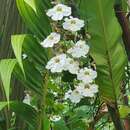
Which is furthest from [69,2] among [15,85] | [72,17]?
[15,85]

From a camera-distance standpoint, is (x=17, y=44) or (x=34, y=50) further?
(x=34, y=50)

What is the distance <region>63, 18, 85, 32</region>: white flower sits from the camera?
0.98 metres

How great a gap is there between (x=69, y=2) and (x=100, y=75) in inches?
8.2

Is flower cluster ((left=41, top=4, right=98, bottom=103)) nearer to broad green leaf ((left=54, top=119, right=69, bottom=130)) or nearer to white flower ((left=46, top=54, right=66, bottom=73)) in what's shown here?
white flower ((left=46, top=54, right=66, bottom=73))

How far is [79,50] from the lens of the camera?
3.24 ft

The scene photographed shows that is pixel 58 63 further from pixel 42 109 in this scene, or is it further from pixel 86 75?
pixel 42 109

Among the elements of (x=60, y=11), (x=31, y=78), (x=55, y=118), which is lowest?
(x=55, y=118)

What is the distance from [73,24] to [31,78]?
0.23m

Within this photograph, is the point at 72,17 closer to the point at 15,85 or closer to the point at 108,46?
the point at 108,46

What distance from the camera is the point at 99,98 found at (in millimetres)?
1150

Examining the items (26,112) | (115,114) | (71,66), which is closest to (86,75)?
(71,66)

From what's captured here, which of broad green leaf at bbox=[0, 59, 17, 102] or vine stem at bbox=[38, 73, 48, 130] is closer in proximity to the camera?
broad green leaf at bbox=[0, 59, 17, 102]

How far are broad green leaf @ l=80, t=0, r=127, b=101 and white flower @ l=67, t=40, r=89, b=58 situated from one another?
0.19ft

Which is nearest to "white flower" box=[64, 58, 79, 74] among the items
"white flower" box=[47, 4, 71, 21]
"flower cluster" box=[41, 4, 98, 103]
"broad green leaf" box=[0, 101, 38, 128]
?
"flower cluster" box=[41, 4, 98, 103]
